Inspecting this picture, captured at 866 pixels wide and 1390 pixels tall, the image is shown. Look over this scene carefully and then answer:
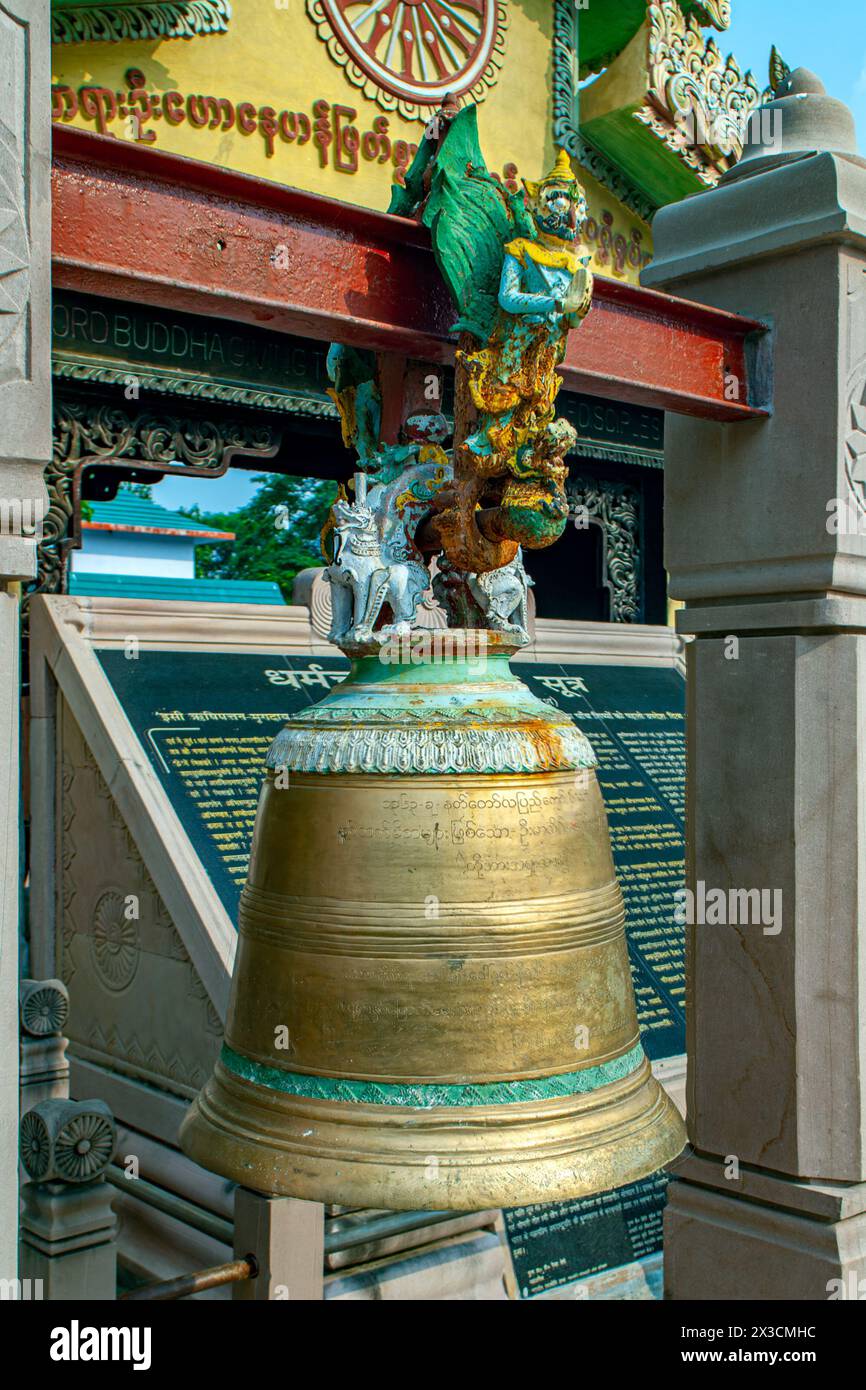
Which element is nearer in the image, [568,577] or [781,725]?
[781,725]

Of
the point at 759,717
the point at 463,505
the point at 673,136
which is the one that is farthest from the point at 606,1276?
the point at 673,136

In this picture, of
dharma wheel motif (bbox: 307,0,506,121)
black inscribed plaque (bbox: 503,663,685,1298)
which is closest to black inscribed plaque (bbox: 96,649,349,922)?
black inscribed plaque (bbox: 503,663,685,1298)

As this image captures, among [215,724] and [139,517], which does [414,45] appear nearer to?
[215,724]

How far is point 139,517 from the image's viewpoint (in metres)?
17.6

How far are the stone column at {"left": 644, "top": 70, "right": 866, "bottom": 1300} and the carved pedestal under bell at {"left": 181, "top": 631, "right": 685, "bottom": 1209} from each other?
796 mm

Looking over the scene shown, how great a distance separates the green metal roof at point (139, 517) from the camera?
1728cm

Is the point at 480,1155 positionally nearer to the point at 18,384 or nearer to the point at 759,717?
the point at 18,384

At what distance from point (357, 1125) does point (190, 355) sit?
13.9 feet

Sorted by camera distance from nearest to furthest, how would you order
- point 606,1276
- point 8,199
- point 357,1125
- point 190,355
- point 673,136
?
point 8,199 → point 357,1125 → point 606,1276 → point 190,355 → point 673,136

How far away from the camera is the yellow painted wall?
495 cm

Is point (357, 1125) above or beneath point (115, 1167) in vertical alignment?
above

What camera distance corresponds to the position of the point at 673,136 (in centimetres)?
650

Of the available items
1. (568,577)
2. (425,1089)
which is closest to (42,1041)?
(425,1089)

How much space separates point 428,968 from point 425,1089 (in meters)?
0.13
